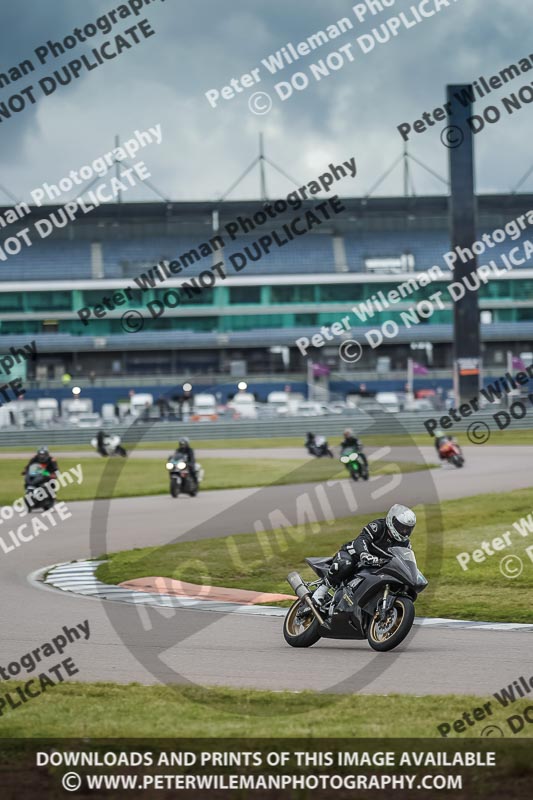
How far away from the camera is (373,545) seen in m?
10.8

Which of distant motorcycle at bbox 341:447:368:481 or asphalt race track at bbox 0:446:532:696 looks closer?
asphalt race track at bbox 0:446:532:696

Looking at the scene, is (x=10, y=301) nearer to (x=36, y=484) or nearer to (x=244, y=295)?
(x=244, y=295)

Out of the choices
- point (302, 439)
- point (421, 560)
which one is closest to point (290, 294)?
point (302, 439)

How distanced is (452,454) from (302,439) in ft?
76.3

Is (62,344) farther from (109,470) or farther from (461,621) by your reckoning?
(461,621)

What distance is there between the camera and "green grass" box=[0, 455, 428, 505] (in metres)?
33.3

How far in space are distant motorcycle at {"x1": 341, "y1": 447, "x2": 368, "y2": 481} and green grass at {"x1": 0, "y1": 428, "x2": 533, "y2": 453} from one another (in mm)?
17269

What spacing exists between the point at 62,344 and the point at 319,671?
80.8m

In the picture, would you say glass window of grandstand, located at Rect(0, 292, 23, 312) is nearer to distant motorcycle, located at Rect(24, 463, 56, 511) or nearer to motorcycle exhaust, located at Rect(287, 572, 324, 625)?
distant motorcycle, located at Rect(24, 463, 56, 511)

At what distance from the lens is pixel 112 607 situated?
1420 centimetres

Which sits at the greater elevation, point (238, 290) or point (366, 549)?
point (238, 290)

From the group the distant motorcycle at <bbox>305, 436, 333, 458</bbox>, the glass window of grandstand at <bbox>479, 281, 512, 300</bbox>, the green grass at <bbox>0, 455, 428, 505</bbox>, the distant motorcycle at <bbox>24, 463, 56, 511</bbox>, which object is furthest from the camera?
the glass window of grandstand at <bbox>479, 281, 512, 300</bbox>

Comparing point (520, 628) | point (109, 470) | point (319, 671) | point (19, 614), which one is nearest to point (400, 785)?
point (319, 671)

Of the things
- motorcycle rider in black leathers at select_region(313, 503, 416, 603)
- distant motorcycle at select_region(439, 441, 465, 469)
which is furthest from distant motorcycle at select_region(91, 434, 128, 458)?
motorcycle rider in black leathers at select_region(313, 503, 416, 603)
